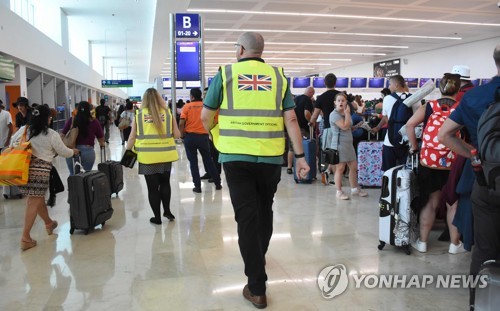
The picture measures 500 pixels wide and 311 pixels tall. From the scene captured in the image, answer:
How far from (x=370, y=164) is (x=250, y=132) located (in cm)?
438

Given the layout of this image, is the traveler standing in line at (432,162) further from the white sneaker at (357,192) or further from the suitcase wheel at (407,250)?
the white sneaker at (357,192)

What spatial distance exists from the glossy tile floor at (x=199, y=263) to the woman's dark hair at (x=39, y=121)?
1.05 metres

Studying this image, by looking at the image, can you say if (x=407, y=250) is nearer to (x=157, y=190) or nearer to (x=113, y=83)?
(x=157, y=190)

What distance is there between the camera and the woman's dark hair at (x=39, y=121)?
3.77 meters

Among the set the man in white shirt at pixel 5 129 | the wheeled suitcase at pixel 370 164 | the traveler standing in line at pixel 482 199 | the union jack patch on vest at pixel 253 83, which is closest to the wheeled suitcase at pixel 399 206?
the traveler standing in line at pixel 482 199

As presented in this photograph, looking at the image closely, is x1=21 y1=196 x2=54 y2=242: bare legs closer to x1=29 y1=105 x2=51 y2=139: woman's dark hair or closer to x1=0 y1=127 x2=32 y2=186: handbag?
x1=0 y1=127 x2=32 y2=186: handbag

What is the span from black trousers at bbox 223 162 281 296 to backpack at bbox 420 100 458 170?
4.87 feet

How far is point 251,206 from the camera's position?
8.11 feet

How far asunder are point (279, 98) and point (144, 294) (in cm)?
158

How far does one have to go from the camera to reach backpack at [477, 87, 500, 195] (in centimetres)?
181

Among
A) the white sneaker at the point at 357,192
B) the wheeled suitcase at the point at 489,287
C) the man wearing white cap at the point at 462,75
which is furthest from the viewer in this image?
the white sneaker at the point at 357,192

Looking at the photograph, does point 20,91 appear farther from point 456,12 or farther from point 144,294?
point 456,12

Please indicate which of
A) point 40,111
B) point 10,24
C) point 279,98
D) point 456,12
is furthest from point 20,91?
point 456,12

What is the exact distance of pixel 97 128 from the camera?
17.6ft
